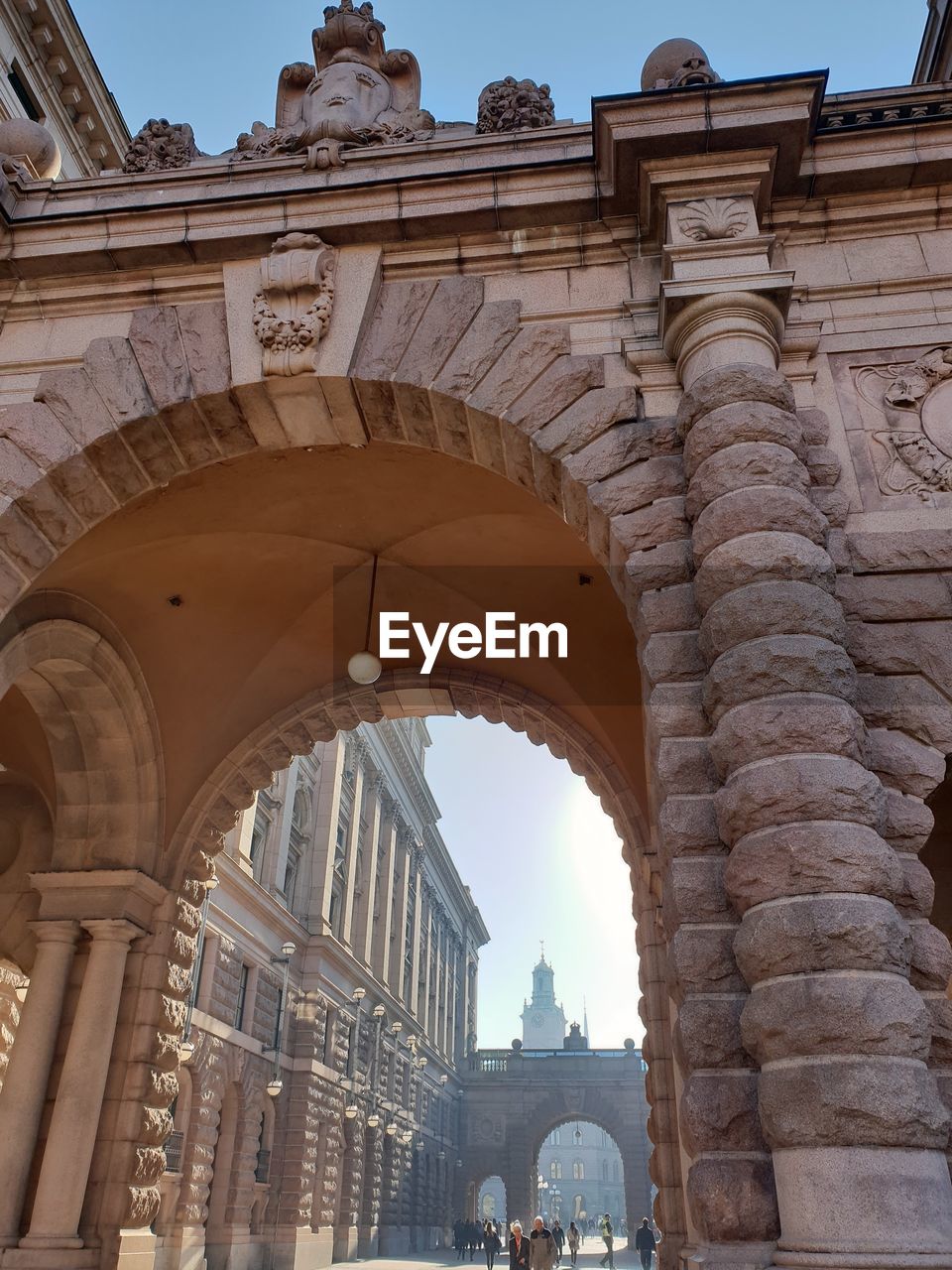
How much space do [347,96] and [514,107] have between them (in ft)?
4.31

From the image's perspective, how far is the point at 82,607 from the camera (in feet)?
28.0

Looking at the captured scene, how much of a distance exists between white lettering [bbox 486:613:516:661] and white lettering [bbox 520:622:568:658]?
0.45 feet

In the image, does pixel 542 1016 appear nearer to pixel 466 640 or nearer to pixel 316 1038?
pixel 316 1038

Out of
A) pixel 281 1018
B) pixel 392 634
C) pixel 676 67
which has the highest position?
pixel 676 67

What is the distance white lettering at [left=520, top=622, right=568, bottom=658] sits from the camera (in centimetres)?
946

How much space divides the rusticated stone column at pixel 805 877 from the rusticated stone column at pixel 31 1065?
21.6 ft

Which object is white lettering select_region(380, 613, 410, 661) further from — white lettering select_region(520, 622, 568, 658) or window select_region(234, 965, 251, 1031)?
window select_region(234, 965, 251, 1031)

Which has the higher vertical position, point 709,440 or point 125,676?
point 125,676

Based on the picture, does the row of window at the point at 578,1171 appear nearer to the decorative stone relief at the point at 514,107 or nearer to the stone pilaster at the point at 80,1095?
the stone pilaster at the point at 80,1095

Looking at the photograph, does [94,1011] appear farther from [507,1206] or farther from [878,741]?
[507,1206]

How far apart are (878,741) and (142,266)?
17.5 feet

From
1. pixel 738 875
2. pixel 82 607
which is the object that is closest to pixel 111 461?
Answer: pixel 82 607

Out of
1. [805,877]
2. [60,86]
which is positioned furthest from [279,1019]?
[805,877]

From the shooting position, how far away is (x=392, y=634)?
9.97 meters
